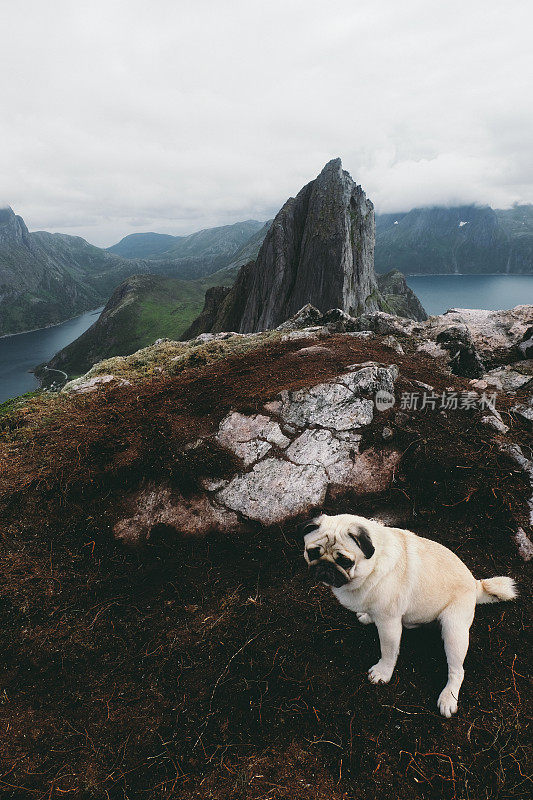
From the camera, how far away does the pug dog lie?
3.63 metres

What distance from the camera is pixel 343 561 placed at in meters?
3.60

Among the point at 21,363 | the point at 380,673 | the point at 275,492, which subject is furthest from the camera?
the point at 21,363

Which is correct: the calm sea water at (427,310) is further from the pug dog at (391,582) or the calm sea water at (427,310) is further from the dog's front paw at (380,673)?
the dog's front paw at (380,673)

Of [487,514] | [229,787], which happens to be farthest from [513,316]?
[229,787]

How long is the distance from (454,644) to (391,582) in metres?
0.99

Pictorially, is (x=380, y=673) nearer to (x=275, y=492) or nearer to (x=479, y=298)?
(x=275, y=492)

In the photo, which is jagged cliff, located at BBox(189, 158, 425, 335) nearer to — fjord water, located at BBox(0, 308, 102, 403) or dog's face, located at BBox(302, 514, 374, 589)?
dog's face, located at BBox(302, 514, 374, 589)

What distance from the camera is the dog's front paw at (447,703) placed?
3529mm

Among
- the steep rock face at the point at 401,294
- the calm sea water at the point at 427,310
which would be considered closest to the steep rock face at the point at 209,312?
the steep rock face at the point at 401,294

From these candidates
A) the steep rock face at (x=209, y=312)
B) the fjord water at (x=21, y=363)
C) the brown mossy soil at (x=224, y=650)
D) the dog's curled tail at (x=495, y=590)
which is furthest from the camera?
the fjord water at (x=21, y=363)

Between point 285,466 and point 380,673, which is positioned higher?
point 285,466

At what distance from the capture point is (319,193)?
2211 inches

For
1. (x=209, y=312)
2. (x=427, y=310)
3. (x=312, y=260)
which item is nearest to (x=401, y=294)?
(x=427, y=310)

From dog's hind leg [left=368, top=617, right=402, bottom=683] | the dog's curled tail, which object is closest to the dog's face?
dog's hind leg [left=368, top=617, right=402, bottom=683]
